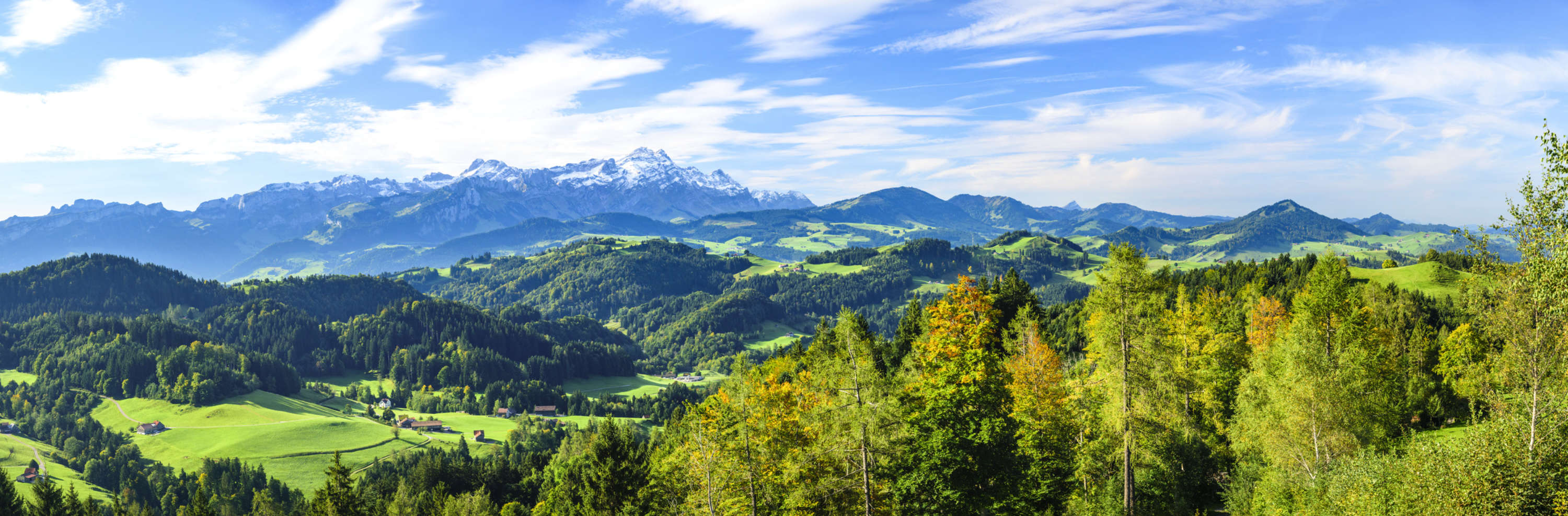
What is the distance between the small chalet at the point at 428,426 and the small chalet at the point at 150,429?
50375mm

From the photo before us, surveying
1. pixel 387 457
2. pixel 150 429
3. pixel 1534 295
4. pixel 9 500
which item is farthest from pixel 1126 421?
pixel 150 429

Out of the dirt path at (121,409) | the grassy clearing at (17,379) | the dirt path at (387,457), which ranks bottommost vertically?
the dirt path at (387,457)

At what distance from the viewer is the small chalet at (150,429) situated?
15812 cm

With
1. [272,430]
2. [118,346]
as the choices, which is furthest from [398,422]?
[118,346]

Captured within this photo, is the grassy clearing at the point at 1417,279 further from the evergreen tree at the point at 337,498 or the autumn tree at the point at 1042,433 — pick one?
the evergreen tree at the point at 337,498

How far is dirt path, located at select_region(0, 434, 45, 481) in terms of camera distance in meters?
133

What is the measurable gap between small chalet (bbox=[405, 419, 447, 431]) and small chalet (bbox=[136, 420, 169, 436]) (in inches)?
1983

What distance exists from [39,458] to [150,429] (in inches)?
698

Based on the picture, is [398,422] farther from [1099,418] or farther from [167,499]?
[1099,418]

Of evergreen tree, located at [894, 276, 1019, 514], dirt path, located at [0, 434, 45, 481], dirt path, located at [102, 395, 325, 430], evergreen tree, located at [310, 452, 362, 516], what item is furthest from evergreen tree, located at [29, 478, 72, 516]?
dirt path, located at [102, 395, 325, 430]

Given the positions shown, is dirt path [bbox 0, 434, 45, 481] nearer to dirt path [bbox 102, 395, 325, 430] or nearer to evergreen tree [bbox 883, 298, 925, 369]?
dirt path [bbox 102, 395, 325, 430]

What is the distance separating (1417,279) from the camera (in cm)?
10794

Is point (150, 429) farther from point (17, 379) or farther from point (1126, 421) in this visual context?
point (1126, 421)

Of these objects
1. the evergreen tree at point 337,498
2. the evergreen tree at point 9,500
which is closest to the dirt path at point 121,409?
the evergreen tree at point 9,500
